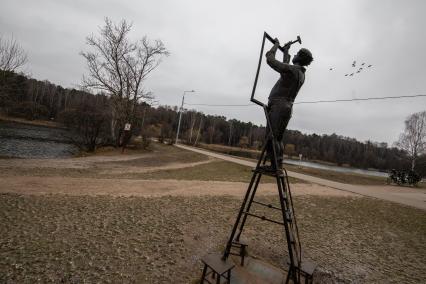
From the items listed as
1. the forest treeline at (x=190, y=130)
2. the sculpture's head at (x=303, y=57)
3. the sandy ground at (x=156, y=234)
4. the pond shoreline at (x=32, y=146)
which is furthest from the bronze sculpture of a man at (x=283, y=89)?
the forest treeline at (x=190, y=130)

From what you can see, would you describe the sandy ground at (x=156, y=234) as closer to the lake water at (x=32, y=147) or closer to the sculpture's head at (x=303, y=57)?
the sculpture's head at (x=303, y=57)

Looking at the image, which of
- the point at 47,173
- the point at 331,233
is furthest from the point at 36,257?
the point at 47,173

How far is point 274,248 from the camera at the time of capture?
513cm

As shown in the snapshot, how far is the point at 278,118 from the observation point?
341 centimetres

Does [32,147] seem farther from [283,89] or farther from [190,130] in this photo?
[190,130]

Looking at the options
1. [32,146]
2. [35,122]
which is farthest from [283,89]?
[35,122]

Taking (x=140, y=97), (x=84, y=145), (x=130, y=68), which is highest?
(x=130, y=68)

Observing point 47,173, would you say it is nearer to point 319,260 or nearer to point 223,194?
point 223,194

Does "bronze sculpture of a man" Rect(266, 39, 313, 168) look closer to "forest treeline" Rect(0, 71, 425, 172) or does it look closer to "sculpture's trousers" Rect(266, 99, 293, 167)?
"sculpture's trousers" Rect(266, 99, 293, 167)

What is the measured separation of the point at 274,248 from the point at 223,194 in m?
4.37

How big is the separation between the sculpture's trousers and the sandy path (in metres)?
5.71

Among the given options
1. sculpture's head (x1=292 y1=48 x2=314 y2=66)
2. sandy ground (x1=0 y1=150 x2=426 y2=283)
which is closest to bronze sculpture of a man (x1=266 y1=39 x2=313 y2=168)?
sculpture's head (x1=292 y1=48 x2=314 y2=66)

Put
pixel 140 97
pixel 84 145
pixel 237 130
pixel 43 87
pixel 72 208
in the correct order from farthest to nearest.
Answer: pixel 237 130 < pixel 43 87 < pixel 140 97 < pixel 84 145 < pixel 72 208

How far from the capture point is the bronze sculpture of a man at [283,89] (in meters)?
3.33
